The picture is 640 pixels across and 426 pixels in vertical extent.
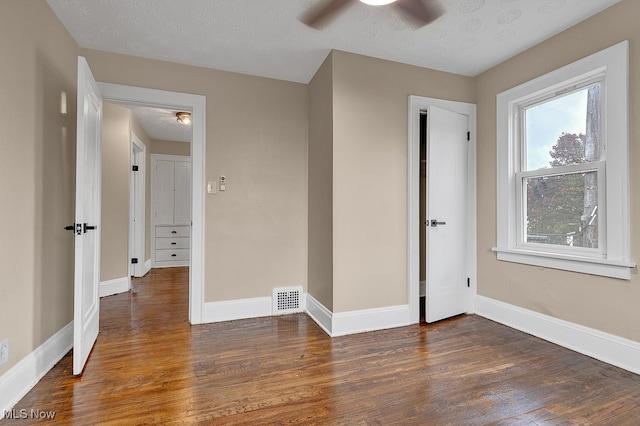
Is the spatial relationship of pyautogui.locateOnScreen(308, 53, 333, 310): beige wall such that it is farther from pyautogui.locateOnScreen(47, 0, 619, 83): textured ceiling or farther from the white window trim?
the white window trim

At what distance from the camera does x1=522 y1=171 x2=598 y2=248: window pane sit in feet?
7.66

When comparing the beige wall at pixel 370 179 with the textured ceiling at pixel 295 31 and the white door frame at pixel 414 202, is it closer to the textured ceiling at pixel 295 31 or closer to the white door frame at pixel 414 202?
the white door frame at pixel 414 202

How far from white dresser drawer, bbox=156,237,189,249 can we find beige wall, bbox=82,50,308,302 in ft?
10.8

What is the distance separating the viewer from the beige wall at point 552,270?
6.72 feet

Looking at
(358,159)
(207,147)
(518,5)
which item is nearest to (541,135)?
(518,5)

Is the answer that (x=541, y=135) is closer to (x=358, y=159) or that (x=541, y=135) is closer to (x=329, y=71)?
(x=358, y=159)

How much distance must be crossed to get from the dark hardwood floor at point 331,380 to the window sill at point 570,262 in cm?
60

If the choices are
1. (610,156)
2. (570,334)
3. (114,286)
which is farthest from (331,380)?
(114,286)

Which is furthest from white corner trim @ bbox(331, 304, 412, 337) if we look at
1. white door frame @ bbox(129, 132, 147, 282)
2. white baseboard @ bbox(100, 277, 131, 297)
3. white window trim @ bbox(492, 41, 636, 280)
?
white door frame @ bbox(129, 132, 147, 282)

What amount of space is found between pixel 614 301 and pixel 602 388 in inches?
24.4

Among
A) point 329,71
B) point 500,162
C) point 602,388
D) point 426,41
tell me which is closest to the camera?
point 602,388

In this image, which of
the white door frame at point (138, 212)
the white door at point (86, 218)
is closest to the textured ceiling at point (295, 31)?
the white door at point (86, 218)

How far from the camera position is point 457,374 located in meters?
2.01

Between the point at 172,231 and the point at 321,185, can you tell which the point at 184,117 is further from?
the point at 321,185
